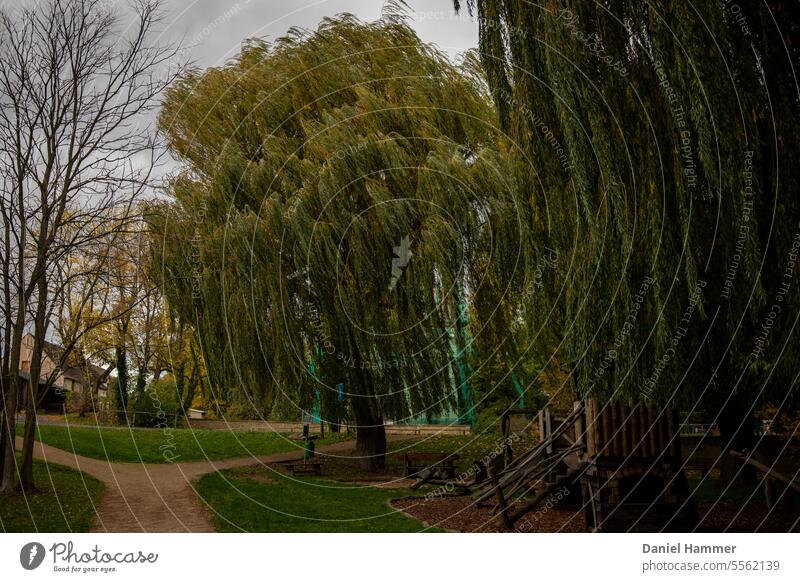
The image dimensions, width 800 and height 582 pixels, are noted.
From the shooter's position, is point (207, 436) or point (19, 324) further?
point (207, 436)

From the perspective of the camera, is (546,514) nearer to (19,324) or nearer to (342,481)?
(342,481)

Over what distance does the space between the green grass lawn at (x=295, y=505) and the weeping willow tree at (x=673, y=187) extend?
13.0 feet

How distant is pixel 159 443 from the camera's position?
1812 cm

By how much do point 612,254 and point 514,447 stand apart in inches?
564

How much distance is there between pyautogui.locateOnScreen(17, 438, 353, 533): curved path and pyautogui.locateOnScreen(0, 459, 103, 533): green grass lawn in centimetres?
17

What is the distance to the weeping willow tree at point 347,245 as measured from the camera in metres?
13.8

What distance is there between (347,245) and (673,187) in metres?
8.39

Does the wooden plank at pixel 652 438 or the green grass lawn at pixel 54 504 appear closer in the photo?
the green grass lawn at pixel 54 504

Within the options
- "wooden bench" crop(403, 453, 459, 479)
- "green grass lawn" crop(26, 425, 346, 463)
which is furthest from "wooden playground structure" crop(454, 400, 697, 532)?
"green grass lawn" crop(26, 425, 346, 463)

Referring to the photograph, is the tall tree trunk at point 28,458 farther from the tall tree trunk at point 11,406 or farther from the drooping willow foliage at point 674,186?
the drooping willow foliage at point 674,186

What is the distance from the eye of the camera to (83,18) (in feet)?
30.7

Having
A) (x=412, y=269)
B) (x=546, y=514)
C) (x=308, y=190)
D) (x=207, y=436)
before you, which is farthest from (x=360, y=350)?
(x=207, y=436)

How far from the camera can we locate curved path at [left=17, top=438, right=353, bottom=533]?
8.55m

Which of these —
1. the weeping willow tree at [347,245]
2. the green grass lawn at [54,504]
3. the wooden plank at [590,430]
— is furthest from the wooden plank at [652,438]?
the green grass lawn at [54,504]
